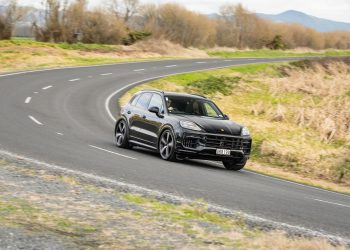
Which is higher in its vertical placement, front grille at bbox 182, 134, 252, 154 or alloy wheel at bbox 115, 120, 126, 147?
front grille at bbox 182, 134, 252, 154

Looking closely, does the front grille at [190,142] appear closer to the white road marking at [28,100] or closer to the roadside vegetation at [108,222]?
the roadside vegetation at [108,222]

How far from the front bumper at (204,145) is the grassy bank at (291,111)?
2.43 metres

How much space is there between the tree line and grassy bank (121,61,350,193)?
17.0m

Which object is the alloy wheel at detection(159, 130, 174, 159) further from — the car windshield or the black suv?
the car windshield

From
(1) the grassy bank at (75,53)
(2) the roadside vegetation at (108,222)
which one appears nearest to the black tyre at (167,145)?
(2) the roadside vegetation at (108,222)

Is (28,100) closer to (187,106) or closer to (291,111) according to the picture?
(291,111)

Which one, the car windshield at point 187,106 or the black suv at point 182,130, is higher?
the car windshield at point 187,106

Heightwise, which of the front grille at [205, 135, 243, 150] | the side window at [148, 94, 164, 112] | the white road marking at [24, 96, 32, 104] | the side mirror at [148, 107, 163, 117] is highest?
the side window at [148, 94, 164, 112]

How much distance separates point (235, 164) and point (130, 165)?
134 inches

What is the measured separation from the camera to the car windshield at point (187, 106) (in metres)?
16.2

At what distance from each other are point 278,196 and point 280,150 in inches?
382

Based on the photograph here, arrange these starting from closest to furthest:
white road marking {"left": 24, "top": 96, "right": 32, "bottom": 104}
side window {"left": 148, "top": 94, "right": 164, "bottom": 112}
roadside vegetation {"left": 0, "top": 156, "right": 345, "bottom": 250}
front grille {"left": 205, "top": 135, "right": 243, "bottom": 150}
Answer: roadside vegetation {"left": 0, "top": 156, "right": 345, "bottom": 250}, front grille {"left": 205, "top": 135, "right": 243, "bottom": 150}, side window {"left": 148, "top": 94, "right": 164, "bottom": 112}, white road marking {"left": 24, "top": 96, "right": 32, "bottom": 104}

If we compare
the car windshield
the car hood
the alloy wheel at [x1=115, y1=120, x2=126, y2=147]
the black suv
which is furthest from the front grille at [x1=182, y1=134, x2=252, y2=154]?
the alloy wheel at [x1=115, y1=120, x2=126, y2=147]

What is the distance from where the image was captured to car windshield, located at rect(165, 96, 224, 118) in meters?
16.2
